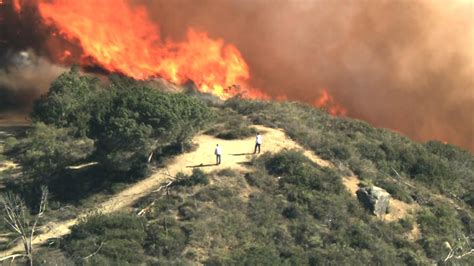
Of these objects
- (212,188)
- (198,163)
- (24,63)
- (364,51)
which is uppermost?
(364,51)

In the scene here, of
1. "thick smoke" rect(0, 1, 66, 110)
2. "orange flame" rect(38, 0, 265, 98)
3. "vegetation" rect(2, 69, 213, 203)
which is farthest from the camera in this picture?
"thick smoke" rect(0, 1, 66, 110)

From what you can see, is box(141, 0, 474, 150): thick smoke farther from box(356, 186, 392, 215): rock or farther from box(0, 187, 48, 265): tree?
box(0, 187, 48, 265): tree

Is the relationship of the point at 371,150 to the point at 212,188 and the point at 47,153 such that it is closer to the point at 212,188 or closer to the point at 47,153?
the point at 212,188

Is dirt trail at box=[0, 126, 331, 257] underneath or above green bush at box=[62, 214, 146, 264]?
above

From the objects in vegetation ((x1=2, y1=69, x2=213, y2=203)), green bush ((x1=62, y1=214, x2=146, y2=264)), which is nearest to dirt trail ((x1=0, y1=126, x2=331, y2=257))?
vegetation ((x1=2, y1=69, x2=213, y2=203))

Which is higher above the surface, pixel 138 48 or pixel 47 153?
pixel 138 48

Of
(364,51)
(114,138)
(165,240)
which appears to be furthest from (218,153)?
(364,51)
